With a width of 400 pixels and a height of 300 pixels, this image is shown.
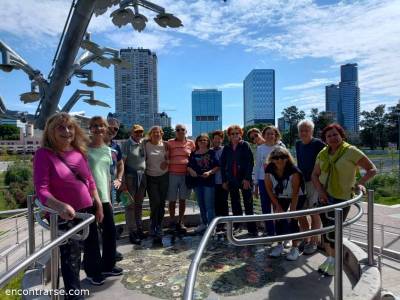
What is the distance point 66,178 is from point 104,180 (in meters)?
1.04

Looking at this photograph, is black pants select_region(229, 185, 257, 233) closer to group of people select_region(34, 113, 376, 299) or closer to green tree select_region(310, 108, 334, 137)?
group of people select_region(34, 113, 376, 299)

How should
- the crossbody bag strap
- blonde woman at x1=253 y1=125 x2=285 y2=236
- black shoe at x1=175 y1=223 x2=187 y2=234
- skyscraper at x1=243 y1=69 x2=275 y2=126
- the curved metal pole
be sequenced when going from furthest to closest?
1. skyscraper at x1=243 y1=69 x2=275 y2=126
2. the curved metal pole
3. black shoe at x1=175 y1=223 x2=187 y2=234
4. blonde woman at x1=253 y1=125 x2=285 y2=236
5. the crossbody bag strap

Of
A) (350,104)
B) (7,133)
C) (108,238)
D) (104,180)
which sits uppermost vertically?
(350,104)

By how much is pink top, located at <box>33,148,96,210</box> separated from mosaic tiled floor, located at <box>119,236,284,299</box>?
1.32m

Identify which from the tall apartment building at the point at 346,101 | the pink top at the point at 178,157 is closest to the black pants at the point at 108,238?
the pink top at the point at 178,157

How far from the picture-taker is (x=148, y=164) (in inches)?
227

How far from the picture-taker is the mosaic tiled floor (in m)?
3.90

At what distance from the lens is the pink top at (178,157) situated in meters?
5.94

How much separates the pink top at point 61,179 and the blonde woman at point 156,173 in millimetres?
2389

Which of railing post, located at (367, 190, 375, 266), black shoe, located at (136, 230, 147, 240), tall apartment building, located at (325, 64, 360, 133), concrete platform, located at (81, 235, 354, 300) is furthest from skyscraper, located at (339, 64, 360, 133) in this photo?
railing post, located at (367, 190, 375, 266)

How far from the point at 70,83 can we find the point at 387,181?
14.6 m

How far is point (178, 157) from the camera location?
19.5 feet

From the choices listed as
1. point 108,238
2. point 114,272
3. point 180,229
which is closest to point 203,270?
point 114,272

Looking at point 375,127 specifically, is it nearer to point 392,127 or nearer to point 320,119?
point 392,127
